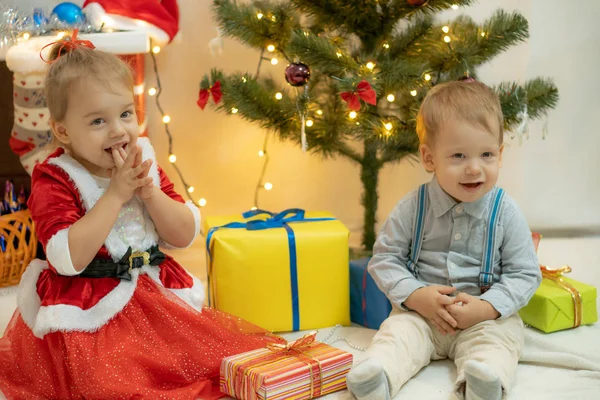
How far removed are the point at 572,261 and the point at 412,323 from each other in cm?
101

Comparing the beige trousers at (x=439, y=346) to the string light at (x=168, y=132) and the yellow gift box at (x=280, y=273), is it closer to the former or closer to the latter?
the yellow gift box at (x=280, y=273)

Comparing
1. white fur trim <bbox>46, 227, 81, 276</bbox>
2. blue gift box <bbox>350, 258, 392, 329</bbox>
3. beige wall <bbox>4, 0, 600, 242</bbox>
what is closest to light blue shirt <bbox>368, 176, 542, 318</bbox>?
blue gift box <bbox>350, 258, 392, 329</bbox>

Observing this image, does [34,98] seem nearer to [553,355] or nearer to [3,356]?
[3,356]

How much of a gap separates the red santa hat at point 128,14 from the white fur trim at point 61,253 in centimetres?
97

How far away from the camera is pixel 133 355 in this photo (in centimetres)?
123

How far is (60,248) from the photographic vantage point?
47.3 inches

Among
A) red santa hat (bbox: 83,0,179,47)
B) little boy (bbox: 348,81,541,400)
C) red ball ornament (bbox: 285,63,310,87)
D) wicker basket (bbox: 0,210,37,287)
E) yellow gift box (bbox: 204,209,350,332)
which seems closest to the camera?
little boy (bbox: 348,81,541,400)

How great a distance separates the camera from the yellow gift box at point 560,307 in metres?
1.54

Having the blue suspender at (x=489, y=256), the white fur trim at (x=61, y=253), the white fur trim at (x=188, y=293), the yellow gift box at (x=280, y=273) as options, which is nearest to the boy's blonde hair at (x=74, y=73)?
the white fur trim at (x=61, y=253)

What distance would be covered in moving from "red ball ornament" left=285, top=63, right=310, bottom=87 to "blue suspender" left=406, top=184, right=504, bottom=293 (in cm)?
44

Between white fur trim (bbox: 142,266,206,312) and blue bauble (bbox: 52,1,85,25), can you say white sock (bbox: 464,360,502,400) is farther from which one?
blue bauble (bbox: 52,1,85,25)

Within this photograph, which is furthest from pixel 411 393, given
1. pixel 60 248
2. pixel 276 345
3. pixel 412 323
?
pixel 60 248

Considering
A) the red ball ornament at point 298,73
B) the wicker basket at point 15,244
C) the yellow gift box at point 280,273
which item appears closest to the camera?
the yellow gift box at point 280,273

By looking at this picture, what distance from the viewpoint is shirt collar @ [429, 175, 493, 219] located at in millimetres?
1425
